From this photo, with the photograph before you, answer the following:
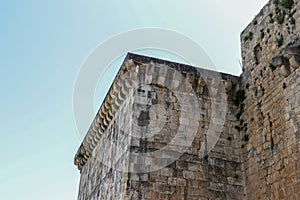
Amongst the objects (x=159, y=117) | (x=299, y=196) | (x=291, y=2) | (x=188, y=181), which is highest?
(x=291, y=2)

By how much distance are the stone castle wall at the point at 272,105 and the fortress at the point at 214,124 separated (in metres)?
0.02

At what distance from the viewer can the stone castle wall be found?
21.3ft

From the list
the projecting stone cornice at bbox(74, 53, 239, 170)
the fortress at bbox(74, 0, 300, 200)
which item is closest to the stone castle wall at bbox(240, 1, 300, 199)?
the fortress at bbox(74, 0, 300, 200)

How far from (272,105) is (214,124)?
1441mm

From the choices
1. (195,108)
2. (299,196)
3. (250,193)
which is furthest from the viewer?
(195,108)

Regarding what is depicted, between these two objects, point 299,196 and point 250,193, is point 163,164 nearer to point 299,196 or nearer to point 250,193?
point 250,193

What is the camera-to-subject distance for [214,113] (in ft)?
27.2

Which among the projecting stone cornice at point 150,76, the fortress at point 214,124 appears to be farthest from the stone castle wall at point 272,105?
the projecting stone cornice at point 150,76

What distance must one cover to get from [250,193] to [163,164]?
1.93m

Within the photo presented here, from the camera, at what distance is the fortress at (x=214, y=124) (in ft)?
22.4

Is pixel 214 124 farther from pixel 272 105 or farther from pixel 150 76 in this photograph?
pixel 150 76

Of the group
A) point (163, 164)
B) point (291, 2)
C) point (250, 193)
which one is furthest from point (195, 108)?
point (291, 2)

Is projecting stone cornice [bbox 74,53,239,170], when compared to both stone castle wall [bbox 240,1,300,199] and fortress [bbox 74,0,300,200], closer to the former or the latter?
fortress [bbox 74,0,300,200]

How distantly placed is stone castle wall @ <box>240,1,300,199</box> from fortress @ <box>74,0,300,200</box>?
2 centimetres
